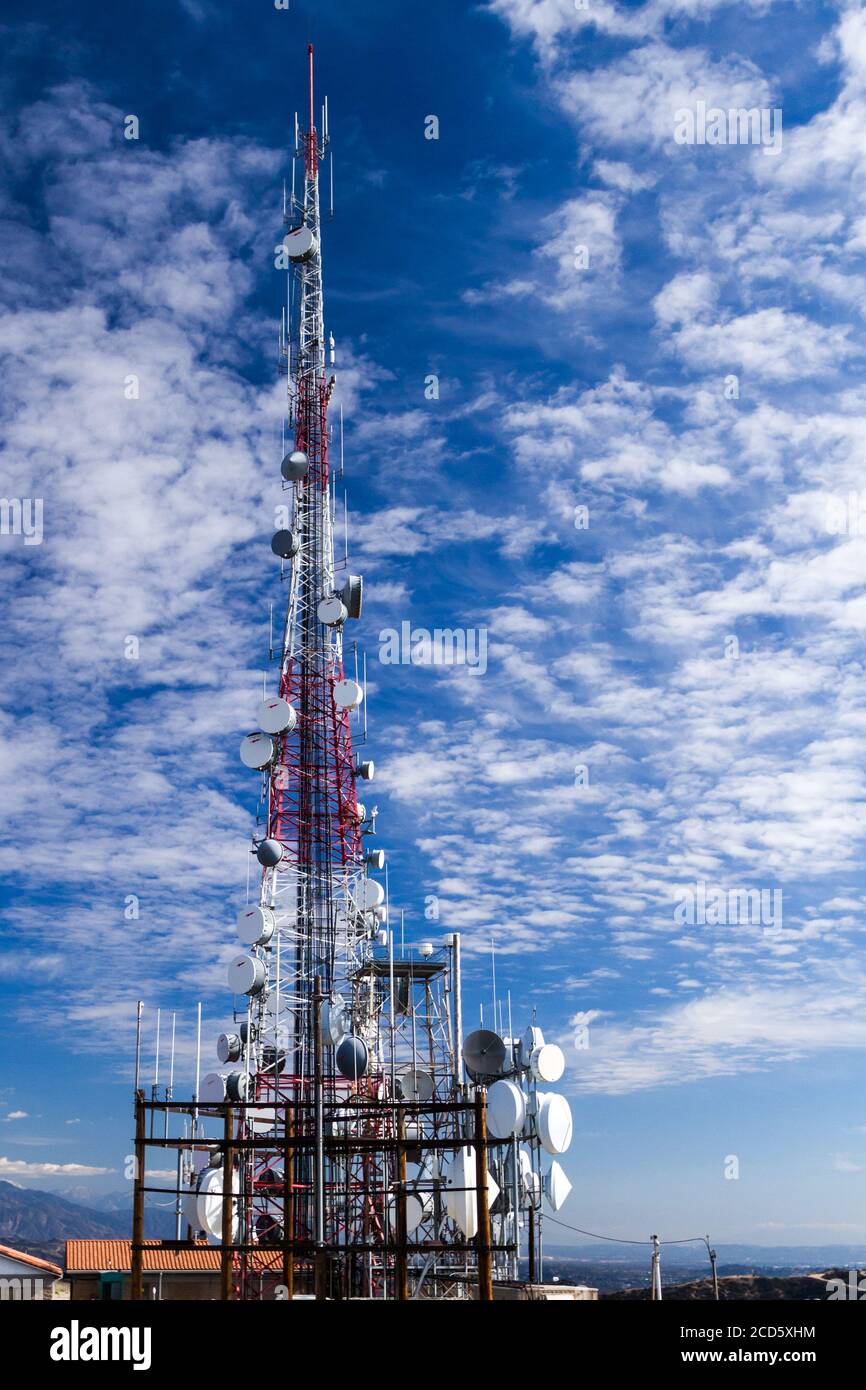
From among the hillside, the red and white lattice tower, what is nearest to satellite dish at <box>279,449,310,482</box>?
the red and white lattice tower

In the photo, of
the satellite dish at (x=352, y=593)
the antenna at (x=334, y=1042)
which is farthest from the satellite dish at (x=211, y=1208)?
the satellite dish at (x=352, y=593)

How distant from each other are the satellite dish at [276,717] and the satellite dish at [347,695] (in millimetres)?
1923

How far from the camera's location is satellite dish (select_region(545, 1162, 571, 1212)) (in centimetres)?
3619

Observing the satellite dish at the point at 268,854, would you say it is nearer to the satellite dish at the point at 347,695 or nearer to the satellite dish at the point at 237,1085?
the satellite dish at the point at 347,695

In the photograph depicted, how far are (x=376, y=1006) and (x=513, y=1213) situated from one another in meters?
8.12

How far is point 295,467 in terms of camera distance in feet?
147

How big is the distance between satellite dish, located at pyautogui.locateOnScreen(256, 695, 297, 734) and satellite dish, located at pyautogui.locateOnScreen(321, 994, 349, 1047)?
908 cm

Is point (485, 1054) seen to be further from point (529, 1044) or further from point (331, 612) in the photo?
point (331, 612)

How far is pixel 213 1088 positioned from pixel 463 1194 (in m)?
9.58

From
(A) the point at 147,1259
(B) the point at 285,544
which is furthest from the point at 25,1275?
(B) the point at 285,544

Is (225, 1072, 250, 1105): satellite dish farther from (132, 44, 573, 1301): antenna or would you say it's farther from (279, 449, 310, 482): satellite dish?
(279, 449, 310, 482): satellite dish

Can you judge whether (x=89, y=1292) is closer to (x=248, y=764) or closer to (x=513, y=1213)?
(x=513, y=1213)
